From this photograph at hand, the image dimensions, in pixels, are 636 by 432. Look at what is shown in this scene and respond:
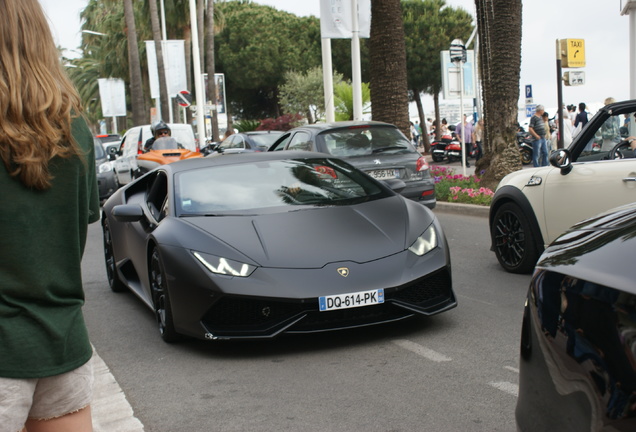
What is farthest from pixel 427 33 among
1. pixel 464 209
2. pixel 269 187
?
pixel 269 187

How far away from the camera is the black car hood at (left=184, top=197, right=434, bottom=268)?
18.8ft

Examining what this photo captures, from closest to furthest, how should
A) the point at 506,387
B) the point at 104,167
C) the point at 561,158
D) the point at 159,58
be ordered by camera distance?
1. the point at 506,387
2. the point at 561,158
3. the point at 104,167
4. the point at 159,58

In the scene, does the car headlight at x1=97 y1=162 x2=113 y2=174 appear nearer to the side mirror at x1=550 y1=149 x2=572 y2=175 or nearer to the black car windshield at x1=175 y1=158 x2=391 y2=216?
A: the black car windshield at x1=175 y1=158 x2=391 y2=216

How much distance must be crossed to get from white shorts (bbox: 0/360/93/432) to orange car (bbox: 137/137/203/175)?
14.6m

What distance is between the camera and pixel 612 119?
7.24 m

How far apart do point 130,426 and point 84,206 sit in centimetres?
238

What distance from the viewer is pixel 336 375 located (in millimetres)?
5105

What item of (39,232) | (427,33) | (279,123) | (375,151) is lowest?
(375,151)

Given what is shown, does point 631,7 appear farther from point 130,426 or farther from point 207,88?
point 207,88

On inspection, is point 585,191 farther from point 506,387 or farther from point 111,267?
point 111,267

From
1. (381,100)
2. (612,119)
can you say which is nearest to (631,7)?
(381,100)

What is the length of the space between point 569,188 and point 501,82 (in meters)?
8.21

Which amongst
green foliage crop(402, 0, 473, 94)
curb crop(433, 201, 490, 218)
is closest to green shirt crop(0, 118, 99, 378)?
curb crop(433, 201, 490, 218)

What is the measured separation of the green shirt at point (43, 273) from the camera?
6.70 feet
